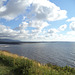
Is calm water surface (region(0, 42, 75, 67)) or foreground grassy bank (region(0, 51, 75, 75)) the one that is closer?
foreground grassy bank (region(0, 51, 75, 75))

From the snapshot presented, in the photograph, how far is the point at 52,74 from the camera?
6.62 m

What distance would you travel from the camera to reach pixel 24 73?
6492 millimetres

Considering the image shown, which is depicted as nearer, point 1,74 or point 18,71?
point 1,74

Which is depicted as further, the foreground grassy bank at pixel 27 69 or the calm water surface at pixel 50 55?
the calm water surface at pixel 50 55

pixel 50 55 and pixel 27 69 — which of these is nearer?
pixel 27 69

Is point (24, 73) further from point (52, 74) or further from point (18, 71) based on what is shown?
point (52, 74)

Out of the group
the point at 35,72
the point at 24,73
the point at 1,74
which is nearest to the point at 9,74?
the point at 1,74

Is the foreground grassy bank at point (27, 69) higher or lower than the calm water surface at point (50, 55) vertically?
→ higher

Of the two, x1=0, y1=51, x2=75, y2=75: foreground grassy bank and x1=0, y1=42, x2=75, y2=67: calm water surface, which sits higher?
x1=0, y1=51, x2=75, y2=75: foreground grassy bank

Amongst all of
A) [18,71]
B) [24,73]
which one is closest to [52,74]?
[24,73]

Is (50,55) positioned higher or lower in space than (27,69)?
lower

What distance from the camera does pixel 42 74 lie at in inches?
253

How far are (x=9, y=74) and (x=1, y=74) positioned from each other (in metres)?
0.69

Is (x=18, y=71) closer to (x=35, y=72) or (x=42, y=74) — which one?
(x=35, y=72)
